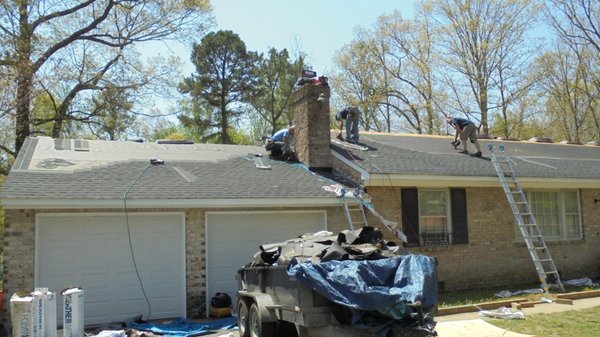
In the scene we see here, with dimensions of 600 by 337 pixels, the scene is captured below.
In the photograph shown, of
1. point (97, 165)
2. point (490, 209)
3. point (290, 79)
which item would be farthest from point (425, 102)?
point (97, 165)

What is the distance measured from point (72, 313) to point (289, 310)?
3.89 m

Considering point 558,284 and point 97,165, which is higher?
point 97,165

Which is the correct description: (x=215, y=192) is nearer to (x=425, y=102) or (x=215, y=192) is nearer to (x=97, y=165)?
(x=97, y=165)

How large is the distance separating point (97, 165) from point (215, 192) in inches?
117

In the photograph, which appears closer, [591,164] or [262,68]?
[591,164]

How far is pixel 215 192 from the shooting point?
12.0 m

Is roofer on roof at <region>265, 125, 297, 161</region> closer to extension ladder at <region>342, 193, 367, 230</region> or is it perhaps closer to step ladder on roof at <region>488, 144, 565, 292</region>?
extension ladder at <region>342, 193, 367, 230</region>

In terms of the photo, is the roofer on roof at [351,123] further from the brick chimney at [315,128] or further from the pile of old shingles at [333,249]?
the pile of old shingles at [333,249]

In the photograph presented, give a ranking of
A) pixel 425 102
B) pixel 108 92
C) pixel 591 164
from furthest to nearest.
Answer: pixel 425 102 < pixel 108 92 < pixel 591 164

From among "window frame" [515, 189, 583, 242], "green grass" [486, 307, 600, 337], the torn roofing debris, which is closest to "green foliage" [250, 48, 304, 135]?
"window frame" [515, 189, 583, 242]

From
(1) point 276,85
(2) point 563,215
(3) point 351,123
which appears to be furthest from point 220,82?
(2) point 563,215

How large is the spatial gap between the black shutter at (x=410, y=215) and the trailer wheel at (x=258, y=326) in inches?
245

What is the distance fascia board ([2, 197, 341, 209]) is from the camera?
10.2 metres

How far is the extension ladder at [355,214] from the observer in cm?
1288
